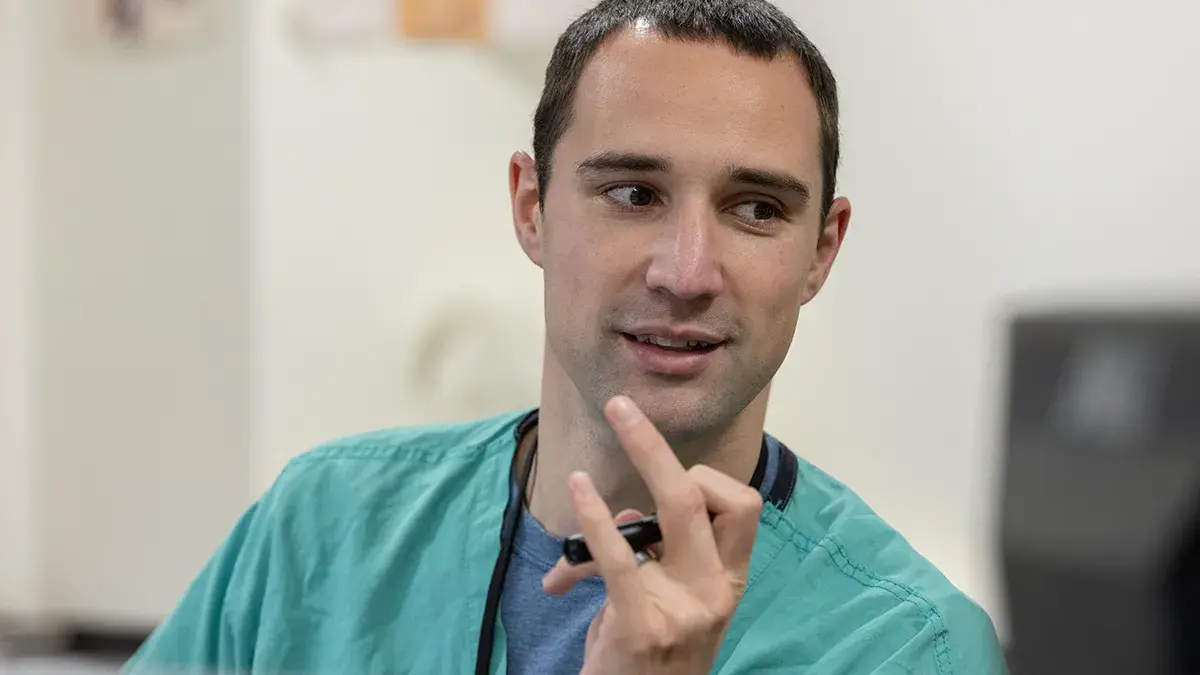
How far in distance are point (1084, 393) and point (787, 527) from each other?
0.38 metres

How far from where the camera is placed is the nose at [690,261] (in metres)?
0.72

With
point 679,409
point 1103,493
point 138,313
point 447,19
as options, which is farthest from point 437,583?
point 138,313

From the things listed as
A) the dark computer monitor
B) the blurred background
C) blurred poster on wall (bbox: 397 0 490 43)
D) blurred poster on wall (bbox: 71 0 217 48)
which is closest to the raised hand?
the dark computer monitor

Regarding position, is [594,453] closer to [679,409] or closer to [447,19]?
[679,409]

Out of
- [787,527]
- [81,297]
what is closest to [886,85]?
[787,527]

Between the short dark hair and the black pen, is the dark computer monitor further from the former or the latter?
the short dark hair

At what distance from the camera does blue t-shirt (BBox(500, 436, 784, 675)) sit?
0.80 metres

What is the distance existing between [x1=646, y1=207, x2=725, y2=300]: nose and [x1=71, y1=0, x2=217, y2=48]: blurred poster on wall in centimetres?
100

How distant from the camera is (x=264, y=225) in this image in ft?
4.92

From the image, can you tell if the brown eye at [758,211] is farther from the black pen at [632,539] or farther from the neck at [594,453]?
the black pen at [632,539]

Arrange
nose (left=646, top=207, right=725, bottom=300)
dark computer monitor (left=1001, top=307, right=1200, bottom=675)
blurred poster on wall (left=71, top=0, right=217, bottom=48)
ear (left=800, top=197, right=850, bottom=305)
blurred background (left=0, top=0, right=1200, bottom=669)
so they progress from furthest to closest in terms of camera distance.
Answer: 1. blurred poster on wall (left=71, top=0, right=217, bottom=48)
2. blurred background (left=0, top=0, right=1200, bottom=669)
3. ear (left=800, top=197, right=850, bottom=305)
4. nose (left=646, top=207, right=725, bottom=300)
5. dark computer monitor (left=1001, top=307, right=1200, bottom=675)

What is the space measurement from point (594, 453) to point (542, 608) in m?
0.11

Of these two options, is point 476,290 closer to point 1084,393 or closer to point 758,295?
point 758,295

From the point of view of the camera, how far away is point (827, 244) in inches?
33.5
